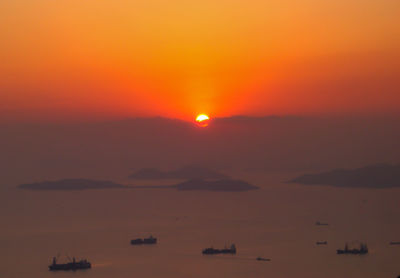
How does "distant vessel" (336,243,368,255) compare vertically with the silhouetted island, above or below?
below

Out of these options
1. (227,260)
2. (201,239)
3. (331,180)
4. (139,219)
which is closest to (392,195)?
(331,180)

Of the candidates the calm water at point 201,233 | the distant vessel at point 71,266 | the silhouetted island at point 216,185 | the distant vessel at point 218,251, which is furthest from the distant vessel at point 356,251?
the silhouetted island at point 216,185

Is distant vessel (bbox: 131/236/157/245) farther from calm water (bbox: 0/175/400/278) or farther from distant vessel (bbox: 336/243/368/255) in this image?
distant vessel (bbox: 336/243/368/255)

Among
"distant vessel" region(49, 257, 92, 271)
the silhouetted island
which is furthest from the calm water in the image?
the silhouetted island

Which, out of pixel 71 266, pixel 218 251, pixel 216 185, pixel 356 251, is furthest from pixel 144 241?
pixel 216 185

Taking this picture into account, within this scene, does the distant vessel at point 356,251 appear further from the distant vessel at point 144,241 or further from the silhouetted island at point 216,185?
the silhouetted island at point 216,185

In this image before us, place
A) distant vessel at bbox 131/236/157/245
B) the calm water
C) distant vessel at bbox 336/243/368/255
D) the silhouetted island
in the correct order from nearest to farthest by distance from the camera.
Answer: the calm water < distant vessel at bbox 336/243/368/255 < distant vessel at bbox 131/236/157/245 < the silhouetted island
